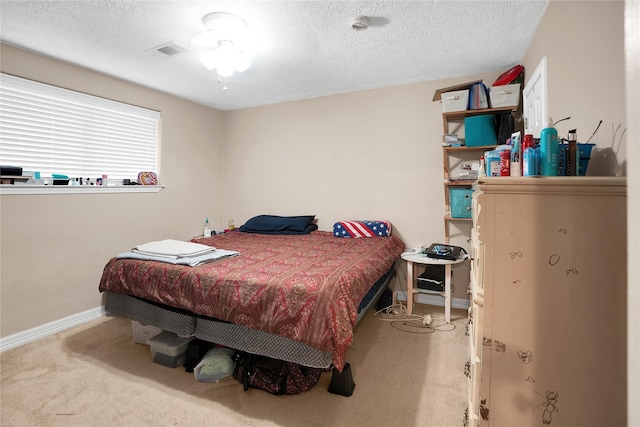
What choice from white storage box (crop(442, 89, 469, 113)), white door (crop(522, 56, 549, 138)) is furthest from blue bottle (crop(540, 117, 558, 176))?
white storage box (crop(442, 89, 469, 113))

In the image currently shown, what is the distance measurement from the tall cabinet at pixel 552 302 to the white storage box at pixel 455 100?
2.17 m

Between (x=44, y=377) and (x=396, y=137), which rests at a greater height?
(x=396, y=137)

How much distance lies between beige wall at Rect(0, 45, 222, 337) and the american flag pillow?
6.35 feet

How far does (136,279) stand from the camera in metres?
2.14

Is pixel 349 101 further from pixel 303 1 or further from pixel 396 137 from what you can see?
pixel 303 1

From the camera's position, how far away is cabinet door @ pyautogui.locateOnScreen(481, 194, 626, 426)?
960 millimetres

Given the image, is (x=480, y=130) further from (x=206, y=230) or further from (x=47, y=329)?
(x=47, y=329)

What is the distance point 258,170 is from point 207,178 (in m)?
0.69

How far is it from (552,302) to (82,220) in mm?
3508

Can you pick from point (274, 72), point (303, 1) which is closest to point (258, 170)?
point (274, 72)

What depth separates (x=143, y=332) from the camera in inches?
95.1

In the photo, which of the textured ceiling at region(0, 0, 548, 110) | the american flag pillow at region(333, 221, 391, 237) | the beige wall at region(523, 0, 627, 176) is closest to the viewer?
the beige wall at region(523, 0, 627, 176)

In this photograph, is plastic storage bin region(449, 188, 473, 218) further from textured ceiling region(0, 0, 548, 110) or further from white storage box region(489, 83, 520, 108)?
textured ceiling region(0, 0, 548, 110)

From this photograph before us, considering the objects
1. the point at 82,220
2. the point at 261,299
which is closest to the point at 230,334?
the point at 261,299
